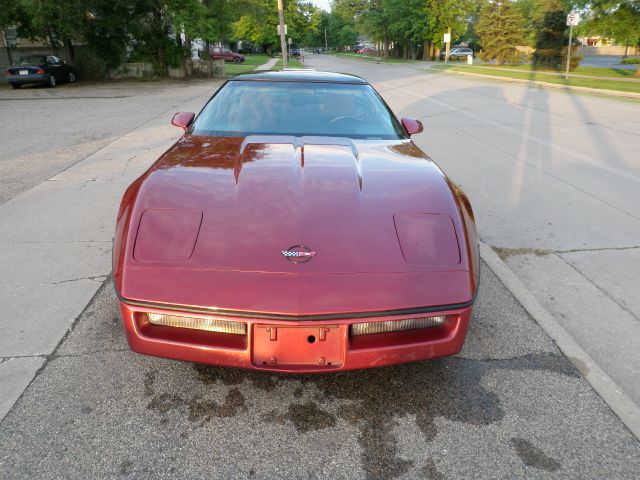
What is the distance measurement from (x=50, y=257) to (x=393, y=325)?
3.23m

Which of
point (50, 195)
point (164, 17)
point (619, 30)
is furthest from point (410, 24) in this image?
point (50, 195)

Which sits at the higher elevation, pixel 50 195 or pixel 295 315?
pixel 295 315

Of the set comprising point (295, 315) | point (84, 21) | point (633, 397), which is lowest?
point (633, 397)

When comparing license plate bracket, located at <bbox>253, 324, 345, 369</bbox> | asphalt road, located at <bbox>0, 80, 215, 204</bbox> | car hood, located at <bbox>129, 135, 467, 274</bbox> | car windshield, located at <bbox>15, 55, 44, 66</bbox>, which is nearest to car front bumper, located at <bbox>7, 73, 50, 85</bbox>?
asphalt road, located at <bbox>0, 80, 215, 204</bbox>

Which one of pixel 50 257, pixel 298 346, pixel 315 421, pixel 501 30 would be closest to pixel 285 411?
pixel 315 421

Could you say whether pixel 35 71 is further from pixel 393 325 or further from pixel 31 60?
pixel 393 325

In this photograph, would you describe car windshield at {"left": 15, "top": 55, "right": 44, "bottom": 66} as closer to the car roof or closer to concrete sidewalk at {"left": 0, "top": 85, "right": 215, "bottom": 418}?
concrete sidewalk at {"left": 0, "top": 85, "right": 215, "bottom": 418}

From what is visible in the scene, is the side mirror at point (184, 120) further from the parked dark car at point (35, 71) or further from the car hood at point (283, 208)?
the parked dark car at point (35, 71)

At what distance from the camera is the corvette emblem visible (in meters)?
2.26

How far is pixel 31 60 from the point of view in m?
22.2

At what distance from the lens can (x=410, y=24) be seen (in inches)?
2164

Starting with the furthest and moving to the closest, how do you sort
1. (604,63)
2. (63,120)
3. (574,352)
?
(604,63), (63,120), (574,352)

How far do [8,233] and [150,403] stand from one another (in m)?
3.17

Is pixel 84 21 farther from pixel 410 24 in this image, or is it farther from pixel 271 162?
pixel 410 24
